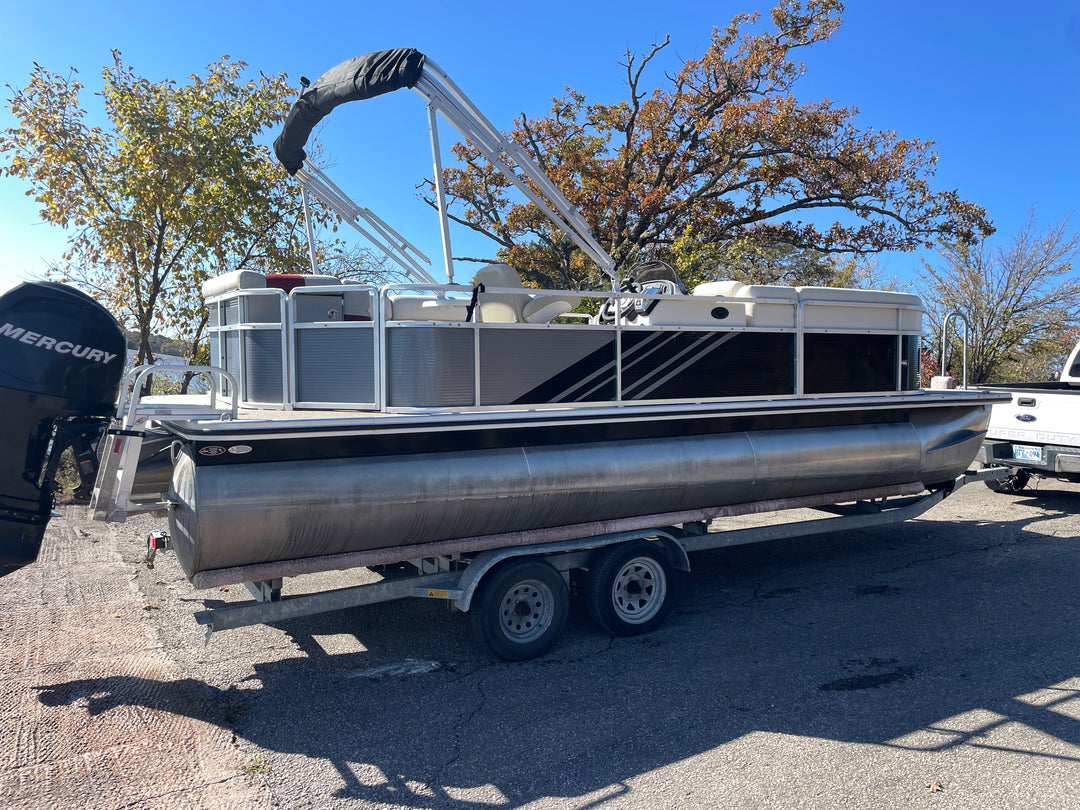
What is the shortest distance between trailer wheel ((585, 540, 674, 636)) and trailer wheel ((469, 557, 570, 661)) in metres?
0.27

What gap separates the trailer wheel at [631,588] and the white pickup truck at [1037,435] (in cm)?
495

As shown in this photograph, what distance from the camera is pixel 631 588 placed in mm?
5539

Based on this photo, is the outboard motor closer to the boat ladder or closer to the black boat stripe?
the boat ladder

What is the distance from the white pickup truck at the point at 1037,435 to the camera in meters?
8.46

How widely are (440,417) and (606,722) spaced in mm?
1927

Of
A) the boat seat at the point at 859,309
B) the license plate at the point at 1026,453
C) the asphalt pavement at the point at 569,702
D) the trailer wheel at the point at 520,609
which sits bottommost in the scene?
the asphalt pavement at the point at 569,702

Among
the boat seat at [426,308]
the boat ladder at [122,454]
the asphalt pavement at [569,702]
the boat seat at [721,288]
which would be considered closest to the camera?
the asphalt pavement at [569,702]

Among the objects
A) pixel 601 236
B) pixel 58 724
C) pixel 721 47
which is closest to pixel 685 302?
pixel 58 724

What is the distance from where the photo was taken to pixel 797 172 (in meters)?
14.6

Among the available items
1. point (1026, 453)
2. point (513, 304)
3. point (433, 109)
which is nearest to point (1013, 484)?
point (1026, 453)

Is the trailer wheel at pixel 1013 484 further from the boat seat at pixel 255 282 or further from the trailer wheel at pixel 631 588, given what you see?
the boat seat at pixel 255 282

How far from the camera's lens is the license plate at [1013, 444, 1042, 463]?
8727 mm

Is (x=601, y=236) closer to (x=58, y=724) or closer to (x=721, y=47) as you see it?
(x=721, y=47)

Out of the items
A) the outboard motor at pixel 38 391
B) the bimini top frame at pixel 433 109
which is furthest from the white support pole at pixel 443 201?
the outboard motor at pixel 38 391
